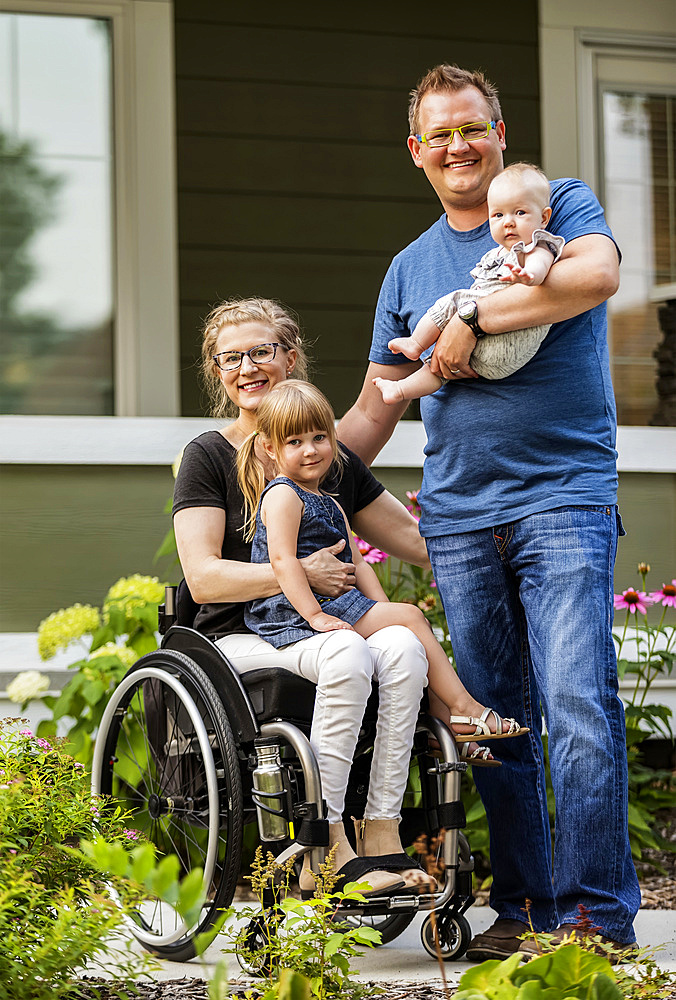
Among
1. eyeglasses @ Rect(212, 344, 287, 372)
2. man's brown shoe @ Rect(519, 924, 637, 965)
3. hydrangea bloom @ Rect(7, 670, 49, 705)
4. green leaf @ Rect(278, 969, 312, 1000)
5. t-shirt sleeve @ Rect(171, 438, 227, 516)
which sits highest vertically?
eyeglasses @ Rect(212, 344, 287, 372)

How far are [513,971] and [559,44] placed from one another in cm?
386

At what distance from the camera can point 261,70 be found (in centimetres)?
425

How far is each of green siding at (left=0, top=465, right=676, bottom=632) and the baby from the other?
1935 millimetres

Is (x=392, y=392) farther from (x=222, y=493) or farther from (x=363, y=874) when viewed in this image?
(x=363, y=874)

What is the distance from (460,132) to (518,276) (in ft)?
1.29

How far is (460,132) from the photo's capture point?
2.28 m

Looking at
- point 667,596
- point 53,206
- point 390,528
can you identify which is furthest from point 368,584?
point 53,206

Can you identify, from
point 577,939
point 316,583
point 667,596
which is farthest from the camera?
point 667,596

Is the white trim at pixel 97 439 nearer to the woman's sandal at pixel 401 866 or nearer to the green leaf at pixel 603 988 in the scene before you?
the woman's sandal at pixel 401 866

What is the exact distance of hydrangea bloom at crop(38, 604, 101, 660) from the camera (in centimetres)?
339

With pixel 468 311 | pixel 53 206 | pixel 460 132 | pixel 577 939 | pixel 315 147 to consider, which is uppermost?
pixel 315 147

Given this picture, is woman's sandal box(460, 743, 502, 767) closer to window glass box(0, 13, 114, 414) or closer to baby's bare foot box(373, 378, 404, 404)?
baby's bare foot box(373, 378, 404, 404)

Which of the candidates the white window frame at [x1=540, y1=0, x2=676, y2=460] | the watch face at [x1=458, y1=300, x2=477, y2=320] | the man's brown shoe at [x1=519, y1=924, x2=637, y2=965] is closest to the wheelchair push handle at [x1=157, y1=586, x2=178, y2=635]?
the watch face at [x1=458, y1=300, x2=477, y2=320]

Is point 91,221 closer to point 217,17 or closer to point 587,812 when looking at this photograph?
point 217,17
